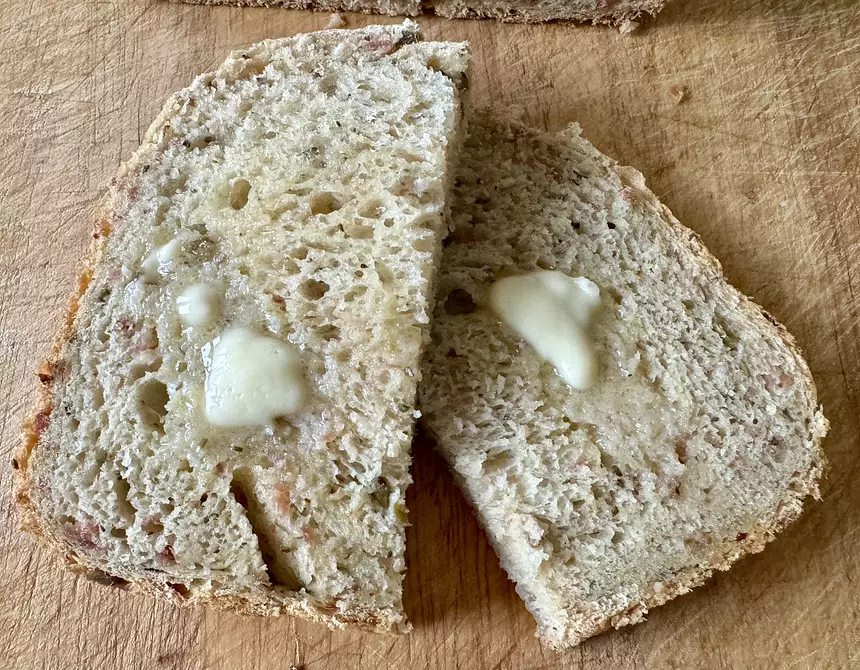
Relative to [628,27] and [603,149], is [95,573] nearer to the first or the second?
[603,149]

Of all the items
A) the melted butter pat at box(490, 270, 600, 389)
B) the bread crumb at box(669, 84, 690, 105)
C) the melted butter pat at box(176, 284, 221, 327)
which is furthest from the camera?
the bread crumb at box(669, 84, 690, 105)

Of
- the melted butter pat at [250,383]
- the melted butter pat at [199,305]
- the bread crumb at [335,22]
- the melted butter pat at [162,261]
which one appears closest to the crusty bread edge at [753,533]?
the melted butter pat at [250,383]

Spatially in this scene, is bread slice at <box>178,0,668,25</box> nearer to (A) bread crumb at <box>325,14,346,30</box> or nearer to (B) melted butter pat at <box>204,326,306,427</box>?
(A) bread crumb at <box>325,14,346,30</box>

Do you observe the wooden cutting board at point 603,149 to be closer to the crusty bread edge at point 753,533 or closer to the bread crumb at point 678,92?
the bread crumb at point 678,92

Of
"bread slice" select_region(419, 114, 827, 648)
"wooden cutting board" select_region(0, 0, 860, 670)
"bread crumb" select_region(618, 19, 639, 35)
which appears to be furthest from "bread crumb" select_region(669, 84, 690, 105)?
"bread slice" select_region(419, 114, 827, 648)

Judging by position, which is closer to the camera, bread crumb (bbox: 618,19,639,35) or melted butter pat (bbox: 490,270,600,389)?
melted butter pat (bbox: 490,270,600,389)

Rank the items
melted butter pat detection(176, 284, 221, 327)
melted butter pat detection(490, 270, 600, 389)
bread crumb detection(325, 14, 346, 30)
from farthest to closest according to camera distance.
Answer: bread crumb detection(325, 14, 346, 30), melted butter pat detection(490, 270, 600, 389), melted butter pat detection(176, 284, 221, 327)

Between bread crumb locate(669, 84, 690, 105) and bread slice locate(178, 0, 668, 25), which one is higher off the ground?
bread slice locate(178, 0, 668, 25)

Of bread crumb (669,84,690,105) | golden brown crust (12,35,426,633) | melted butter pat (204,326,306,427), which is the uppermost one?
bread crumb (669,84,690,105)
